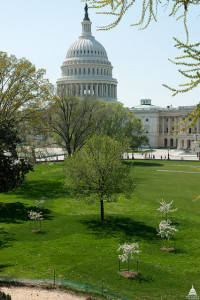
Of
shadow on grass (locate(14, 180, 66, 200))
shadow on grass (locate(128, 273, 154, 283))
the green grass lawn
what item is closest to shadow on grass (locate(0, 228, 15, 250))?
the green grass lawn

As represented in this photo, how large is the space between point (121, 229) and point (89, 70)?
5002 inches

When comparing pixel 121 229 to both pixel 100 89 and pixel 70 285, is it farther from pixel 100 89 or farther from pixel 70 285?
pixel 100 89

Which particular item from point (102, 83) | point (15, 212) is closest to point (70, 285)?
point (15, 212)

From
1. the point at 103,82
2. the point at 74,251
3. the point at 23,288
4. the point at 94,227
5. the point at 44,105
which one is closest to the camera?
the point at 23,288

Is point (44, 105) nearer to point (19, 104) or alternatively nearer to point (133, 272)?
point (19, 104)

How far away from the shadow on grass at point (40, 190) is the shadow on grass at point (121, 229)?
975 cm

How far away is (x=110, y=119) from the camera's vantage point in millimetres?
74438

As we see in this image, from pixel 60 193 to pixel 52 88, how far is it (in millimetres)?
14744

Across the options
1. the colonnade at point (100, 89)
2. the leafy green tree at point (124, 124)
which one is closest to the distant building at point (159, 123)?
the colonnade at point (100, 89)

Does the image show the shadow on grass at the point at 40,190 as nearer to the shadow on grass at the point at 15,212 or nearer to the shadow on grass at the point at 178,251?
the shadow on grass at the point at 15,212

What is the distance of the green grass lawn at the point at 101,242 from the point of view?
62.2 feet

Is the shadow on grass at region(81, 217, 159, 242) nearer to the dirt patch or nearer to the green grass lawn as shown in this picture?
the green grass lawn

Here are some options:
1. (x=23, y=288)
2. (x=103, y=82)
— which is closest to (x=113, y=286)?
(x=23, y=288)

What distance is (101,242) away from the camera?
25.0m
